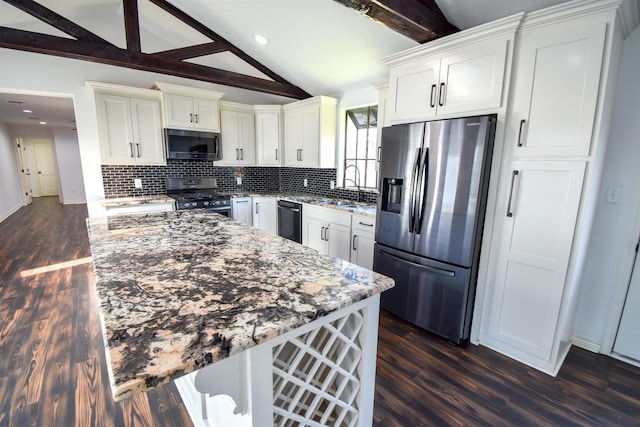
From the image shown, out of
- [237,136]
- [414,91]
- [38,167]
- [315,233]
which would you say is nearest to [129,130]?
[237,136]

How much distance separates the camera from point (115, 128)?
3.47m

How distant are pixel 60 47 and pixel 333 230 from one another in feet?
10.5

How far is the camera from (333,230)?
11.1ft

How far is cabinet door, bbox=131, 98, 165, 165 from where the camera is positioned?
11.7ft

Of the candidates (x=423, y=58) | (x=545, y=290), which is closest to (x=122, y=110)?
(x=423, y=58)

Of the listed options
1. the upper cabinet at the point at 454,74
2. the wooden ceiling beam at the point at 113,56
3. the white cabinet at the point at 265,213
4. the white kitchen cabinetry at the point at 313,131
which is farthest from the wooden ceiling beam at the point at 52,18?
the upper cabinet at the point at 454,74

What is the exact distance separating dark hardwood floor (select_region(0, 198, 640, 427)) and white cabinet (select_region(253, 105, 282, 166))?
9.29 ft

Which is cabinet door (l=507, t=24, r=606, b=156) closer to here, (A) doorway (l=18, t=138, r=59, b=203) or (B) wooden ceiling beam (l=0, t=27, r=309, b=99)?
(B) wooden ceiling beam (l=0, t=27, r=309, b=99)

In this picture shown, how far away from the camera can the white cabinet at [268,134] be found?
4414 mm

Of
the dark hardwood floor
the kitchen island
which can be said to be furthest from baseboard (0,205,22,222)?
the kitchen island

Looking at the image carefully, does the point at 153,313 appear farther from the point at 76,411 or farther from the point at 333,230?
the point at 333,230

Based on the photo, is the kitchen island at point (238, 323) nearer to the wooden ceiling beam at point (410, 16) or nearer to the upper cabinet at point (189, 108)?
the wooden ceiling beam at point (410, 16)

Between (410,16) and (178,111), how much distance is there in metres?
2.97

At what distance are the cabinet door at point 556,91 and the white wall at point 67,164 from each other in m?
10.8
